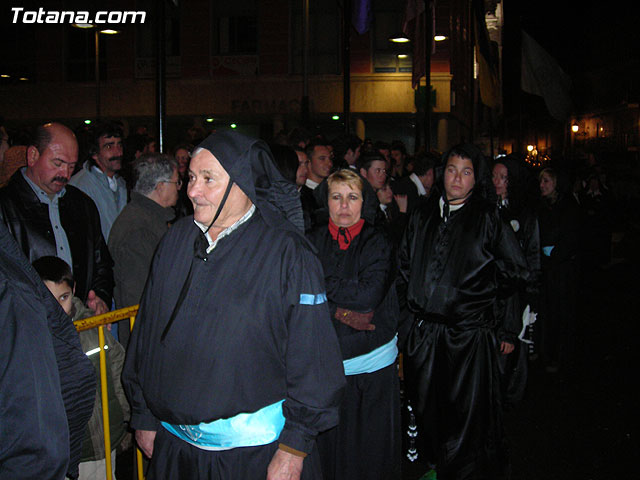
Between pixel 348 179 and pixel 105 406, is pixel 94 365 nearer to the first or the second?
pixel 105 406

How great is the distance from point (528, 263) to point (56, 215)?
4.17 meters

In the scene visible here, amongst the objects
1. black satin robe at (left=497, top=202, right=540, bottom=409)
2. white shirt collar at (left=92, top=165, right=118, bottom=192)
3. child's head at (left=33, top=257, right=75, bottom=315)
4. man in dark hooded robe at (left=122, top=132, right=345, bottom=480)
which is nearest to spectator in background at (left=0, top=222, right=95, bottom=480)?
man in dark hooded robe at (left=122, top=132, right=345, bottom=480)

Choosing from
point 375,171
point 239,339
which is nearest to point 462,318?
point 375,171

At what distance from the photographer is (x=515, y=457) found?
5.53 meters

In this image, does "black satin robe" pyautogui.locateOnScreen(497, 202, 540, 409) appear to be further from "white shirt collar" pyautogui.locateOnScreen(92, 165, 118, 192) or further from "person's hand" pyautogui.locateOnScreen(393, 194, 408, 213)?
"white shirt collar" pyautogui.locateOnScreen(92, 165, 118, 192)

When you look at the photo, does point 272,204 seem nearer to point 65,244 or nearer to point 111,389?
point 111,389

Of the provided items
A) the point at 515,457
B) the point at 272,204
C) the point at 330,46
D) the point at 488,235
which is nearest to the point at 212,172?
the point at 272,204

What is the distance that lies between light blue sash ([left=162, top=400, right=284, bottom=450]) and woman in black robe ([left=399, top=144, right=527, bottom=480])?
2383 mm

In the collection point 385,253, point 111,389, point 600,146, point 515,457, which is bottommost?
point 515,457

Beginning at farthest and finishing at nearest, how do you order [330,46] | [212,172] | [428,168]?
[330,46] → [428,168] → [212,172]

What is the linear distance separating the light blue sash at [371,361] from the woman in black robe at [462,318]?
1.97 ft

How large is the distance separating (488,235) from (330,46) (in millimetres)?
23821

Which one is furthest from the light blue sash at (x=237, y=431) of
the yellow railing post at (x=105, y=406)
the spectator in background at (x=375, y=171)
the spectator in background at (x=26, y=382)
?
the spectator in background at (x=375, y=171)

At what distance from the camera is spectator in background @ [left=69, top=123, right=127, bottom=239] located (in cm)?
600
